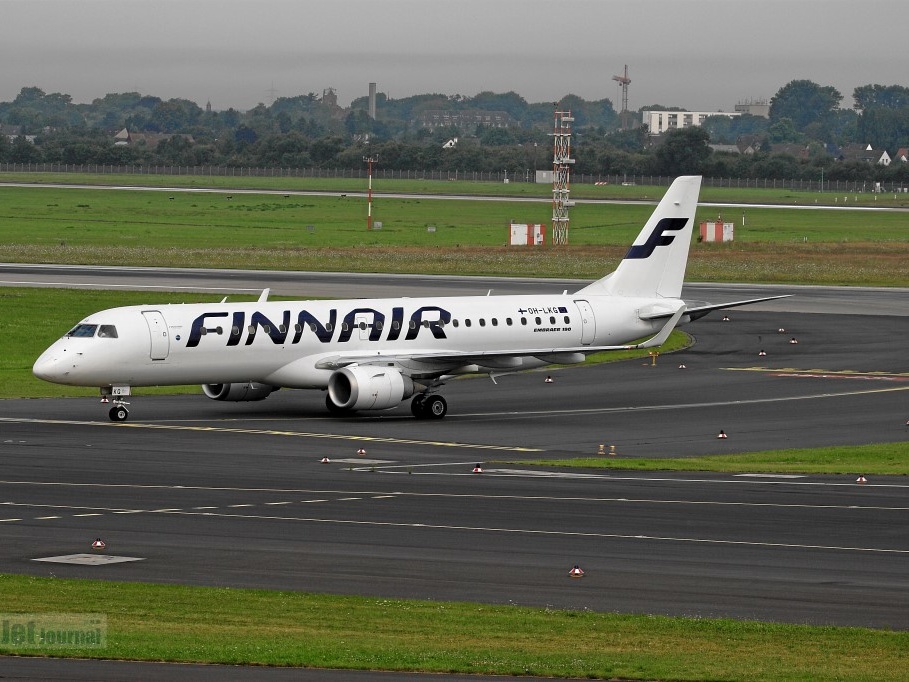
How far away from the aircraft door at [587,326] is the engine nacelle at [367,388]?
8.60 meters

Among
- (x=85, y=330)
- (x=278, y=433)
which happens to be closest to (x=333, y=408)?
(x=278, y=433)

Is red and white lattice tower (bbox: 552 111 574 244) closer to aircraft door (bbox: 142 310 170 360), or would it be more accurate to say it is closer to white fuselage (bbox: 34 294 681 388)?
white fuselage (bbox: 34 294 681 388)

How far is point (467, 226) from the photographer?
178m

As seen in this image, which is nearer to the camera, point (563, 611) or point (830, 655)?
point (830, 655)

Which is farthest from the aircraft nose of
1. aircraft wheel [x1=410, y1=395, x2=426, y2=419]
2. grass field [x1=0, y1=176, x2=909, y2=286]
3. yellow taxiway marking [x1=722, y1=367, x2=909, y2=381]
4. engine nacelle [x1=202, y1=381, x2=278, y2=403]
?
grass field [x1=0, y1=176, x2=909, y2=286]

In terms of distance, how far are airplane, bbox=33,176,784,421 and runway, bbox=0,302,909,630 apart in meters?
1.31

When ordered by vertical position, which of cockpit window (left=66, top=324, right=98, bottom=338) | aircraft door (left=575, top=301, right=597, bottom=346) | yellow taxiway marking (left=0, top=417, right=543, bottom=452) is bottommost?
yellow taxiway marking (left=0, top=417, right=543, bottom=452)

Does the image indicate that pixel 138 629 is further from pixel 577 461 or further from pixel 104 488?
pixel 577 461

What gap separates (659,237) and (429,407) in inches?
529

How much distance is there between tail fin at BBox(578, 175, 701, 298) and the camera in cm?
6059

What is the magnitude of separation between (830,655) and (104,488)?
2092cm

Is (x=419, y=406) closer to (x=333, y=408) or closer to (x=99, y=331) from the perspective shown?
(x=333, y=408)

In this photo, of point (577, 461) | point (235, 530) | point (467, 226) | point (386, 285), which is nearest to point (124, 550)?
point (235, 530)

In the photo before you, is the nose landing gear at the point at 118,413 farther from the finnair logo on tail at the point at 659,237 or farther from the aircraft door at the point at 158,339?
the finnair logo on tail at the point at 659,237
